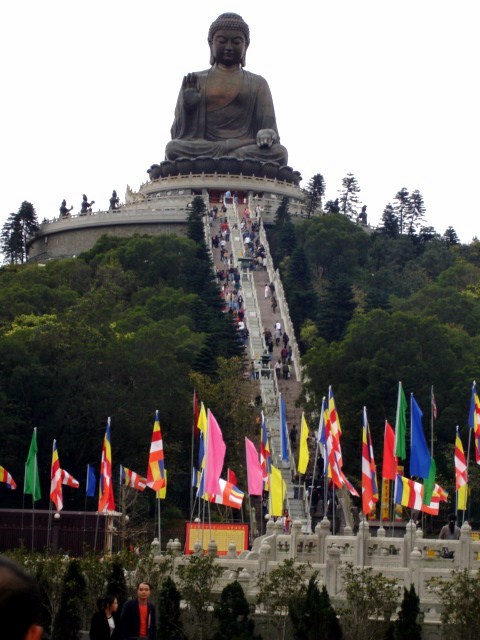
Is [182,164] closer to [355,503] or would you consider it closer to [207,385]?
[207,385]

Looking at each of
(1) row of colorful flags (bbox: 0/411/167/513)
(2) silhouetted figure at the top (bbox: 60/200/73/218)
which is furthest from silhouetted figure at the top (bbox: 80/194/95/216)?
(1) row of colorful flags (bbox: 0/411/167/513)

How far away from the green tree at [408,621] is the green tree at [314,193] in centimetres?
5567

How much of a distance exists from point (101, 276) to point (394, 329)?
20.1m

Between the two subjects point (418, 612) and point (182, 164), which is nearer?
point (418, 612)

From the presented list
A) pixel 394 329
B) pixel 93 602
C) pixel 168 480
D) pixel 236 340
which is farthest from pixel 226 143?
pixel 93 602

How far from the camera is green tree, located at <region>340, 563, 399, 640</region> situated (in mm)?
16906

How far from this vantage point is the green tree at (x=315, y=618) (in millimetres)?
17016

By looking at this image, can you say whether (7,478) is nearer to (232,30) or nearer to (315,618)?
(315,618)

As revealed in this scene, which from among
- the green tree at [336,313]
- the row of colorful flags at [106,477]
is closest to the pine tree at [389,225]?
the green tree at [336,313]

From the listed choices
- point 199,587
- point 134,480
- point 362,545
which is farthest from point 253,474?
point 199,587

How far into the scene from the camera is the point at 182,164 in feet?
235

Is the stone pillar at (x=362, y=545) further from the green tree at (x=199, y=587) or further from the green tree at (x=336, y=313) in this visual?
the green tree at (x=336, y=313)

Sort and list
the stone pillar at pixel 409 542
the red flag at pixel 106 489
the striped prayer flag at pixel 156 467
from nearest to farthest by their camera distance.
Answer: the stone pillar at pixel 409 542
the striped prayer flag at pixel 156 467
the red flag at pixel 106 489

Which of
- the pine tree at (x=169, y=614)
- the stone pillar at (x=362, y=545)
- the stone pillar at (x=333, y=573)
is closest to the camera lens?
the pine tree at (x=169, y=614)
